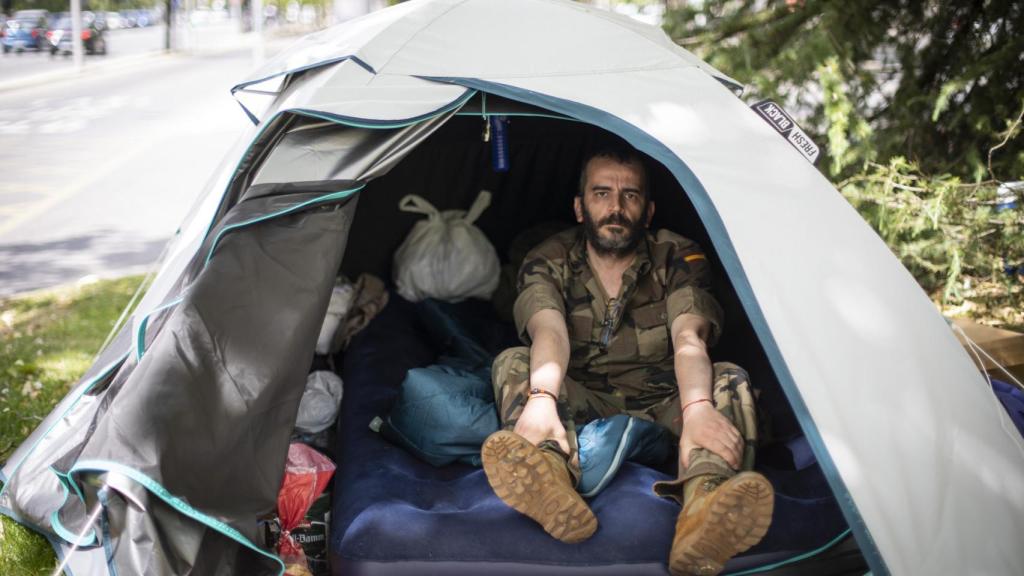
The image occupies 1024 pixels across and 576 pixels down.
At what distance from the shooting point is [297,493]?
2.72 metres

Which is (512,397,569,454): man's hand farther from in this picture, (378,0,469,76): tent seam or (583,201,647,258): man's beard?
(378,0,469,76): tent seam

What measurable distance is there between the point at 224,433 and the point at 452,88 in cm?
118

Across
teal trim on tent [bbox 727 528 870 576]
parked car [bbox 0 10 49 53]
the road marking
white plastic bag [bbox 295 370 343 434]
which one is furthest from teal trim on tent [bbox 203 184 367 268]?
parked car [bbox 0 10 49 53]

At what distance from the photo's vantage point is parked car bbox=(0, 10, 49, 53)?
21.0 m

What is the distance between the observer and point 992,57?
3904mm

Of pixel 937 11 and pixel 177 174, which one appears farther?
pixel 177 174

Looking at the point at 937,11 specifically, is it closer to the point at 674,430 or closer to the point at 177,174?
the point at 674,430

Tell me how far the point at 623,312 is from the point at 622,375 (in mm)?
226

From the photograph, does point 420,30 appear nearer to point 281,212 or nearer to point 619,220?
point 281,212

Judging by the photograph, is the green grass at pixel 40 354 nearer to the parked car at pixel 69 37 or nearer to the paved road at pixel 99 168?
the paved road at pixel 99 168

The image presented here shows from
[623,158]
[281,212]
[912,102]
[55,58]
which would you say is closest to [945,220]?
[912,102]

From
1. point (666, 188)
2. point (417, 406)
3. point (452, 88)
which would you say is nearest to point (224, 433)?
point (417, 406)

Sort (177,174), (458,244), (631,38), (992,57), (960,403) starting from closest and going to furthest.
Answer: (960,403), (631,38), (992,57), (458,244), (177,174)

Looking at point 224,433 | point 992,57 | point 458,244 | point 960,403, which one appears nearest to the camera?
point 224,433
